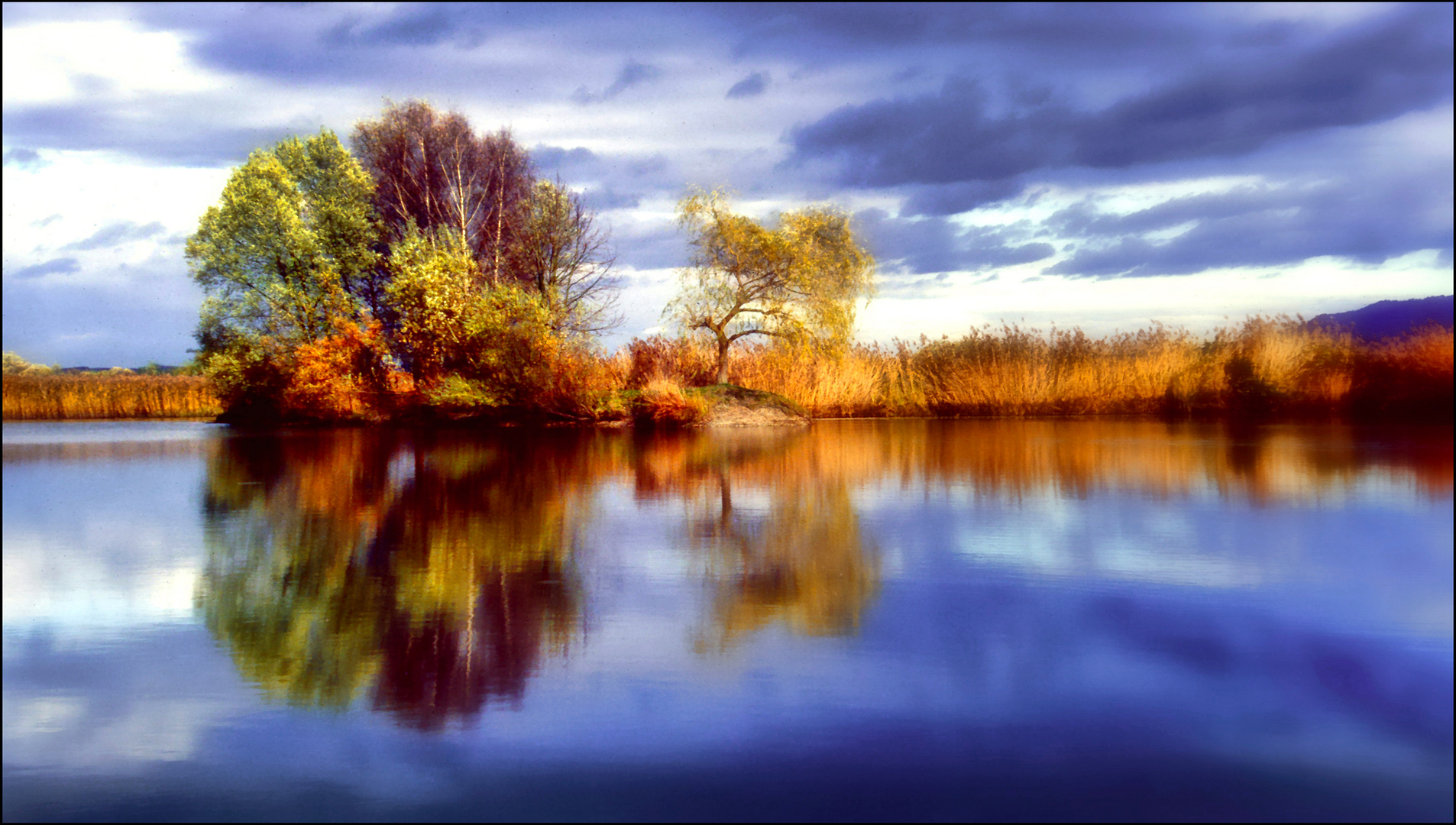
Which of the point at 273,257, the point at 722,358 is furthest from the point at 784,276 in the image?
the point at 273,257

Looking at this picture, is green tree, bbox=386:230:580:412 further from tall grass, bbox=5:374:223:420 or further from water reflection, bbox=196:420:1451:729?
tall grass, bbox=5:374:223:420

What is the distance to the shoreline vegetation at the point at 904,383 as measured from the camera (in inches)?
813

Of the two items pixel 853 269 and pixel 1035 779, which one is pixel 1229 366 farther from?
pixel 1035 779

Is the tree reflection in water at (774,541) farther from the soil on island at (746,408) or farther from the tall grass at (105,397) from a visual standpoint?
the tall grass at (105,397)

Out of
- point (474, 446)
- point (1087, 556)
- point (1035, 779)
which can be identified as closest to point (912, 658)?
point (1035, 779)

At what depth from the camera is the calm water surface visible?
2.66 meters

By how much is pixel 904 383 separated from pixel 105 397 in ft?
101

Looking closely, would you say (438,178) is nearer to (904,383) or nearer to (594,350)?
(594,350)

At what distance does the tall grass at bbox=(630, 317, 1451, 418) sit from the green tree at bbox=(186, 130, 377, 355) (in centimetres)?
1081

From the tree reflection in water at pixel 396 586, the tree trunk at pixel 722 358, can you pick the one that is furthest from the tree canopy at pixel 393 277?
the tree reflection in water at pixel 396 586

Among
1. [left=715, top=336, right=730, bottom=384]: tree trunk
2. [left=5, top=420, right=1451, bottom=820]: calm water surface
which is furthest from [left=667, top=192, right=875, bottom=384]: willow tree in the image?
[left=5, top=420, right=1451, bottom=820]: calm water surface

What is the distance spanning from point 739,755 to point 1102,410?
2381 cm

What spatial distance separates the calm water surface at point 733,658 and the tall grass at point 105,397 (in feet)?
97.9

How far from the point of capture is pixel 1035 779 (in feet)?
8.67
